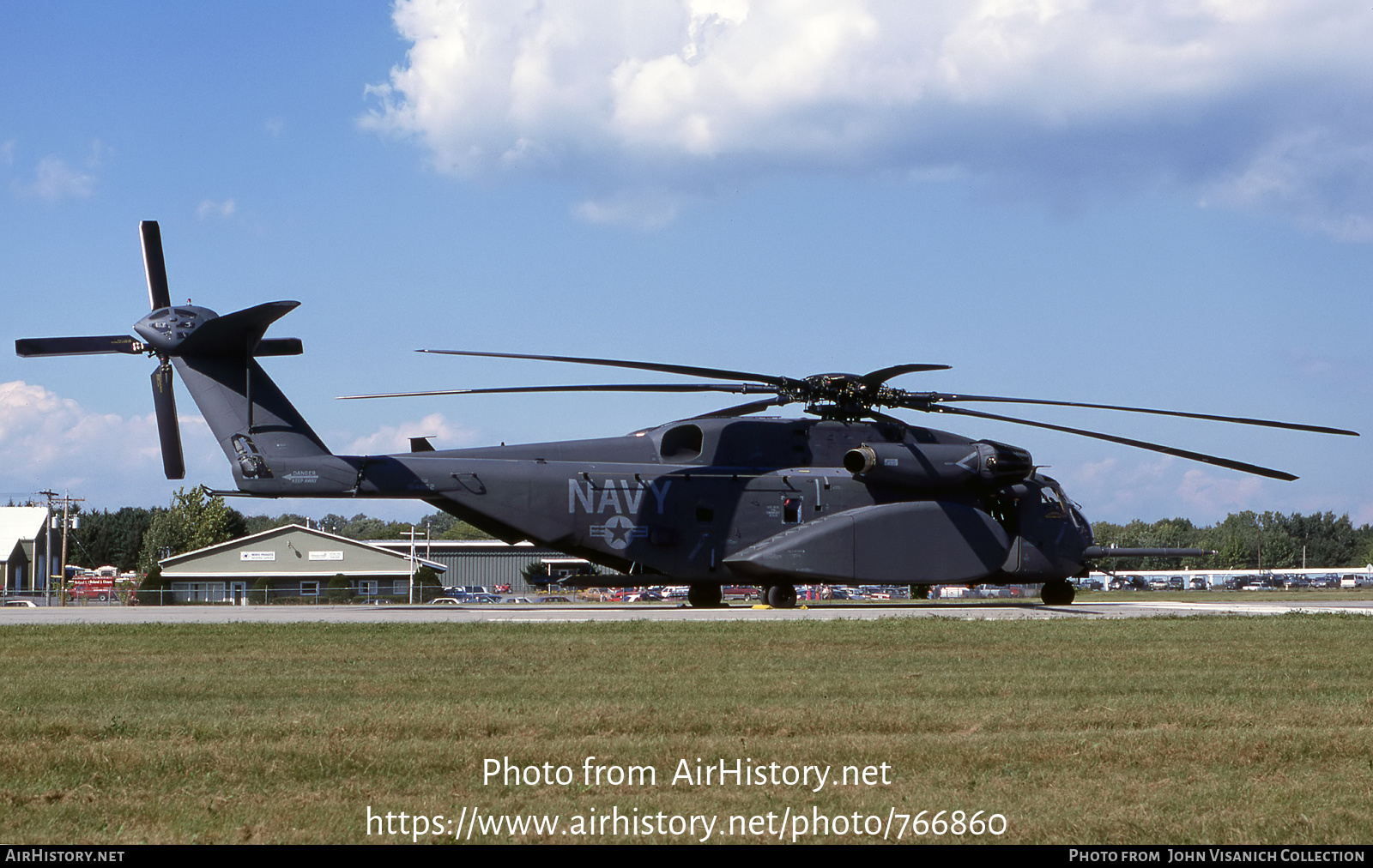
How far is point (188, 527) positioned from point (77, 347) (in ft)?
256

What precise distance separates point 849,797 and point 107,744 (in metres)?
5.24

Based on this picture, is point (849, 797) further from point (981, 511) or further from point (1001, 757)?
point (981, 511)

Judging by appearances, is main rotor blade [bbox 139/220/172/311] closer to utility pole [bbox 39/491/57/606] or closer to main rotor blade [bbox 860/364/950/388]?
main rotor blade [bbox 860/364/950/388]

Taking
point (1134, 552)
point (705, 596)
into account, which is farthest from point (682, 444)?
point (1134, 552)

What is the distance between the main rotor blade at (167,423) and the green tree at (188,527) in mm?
75004

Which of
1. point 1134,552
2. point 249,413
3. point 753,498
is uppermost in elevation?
point 249,413

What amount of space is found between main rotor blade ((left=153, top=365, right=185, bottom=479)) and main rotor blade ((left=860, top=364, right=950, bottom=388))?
14.7 meters

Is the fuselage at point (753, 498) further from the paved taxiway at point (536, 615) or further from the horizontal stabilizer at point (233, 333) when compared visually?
the horizontal stabilizer at point (233, 333)

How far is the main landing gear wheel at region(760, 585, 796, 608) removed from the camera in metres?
29.3

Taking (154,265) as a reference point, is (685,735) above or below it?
below

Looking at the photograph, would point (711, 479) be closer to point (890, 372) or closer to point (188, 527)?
point (890, 372)

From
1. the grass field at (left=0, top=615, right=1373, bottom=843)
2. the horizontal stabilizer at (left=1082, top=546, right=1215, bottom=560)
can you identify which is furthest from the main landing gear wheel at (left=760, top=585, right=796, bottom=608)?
the grass field at (left=0, top=615, right=1373, bottom=843)

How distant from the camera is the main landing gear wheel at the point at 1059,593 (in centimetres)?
3175

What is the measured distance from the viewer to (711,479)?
28.5 metres
